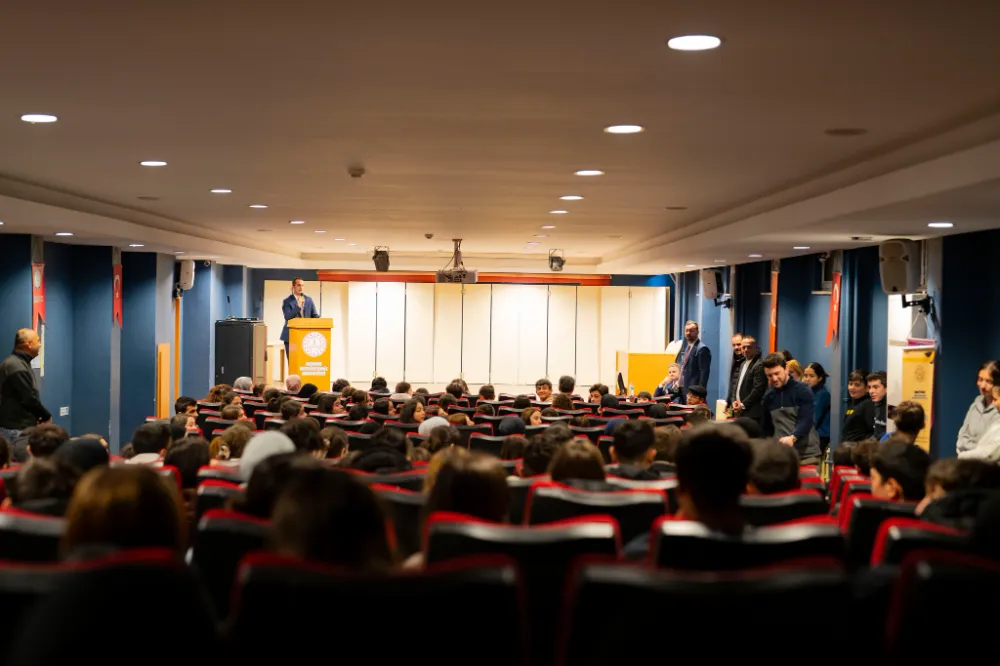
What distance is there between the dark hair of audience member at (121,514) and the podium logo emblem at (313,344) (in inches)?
625

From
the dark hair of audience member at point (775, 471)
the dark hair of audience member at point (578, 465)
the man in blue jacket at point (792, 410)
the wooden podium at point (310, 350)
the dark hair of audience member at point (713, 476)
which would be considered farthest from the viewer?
the wooden podium at point (310, 350)

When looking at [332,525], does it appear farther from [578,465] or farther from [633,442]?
[633,442]

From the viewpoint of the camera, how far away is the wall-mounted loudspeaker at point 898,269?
10.4 meters

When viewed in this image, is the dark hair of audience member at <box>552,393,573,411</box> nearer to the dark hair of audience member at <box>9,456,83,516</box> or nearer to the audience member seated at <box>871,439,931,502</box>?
the audience member seated at <box>871,439,931,502</box>

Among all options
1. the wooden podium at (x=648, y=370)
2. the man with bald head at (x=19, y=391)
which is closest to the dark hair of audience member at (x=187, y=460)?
the man with bald head at (x=19, y=391)

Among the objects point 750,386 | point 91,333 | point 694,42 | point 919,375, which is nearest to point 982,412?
point 919,375

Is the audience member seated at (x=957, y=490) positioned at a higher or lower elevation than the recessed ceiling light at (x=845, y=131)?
lower

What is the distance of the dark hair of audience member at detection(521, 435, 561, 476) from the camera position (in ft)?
17.6

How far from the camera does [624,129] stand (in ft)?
21.3

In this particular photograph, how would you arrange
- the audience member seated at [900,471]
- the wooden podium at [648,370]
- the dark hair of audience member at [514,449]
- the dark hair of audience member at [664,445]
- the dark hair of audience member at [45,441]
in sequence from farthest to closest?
the wooden podium at [648,370]
the dark hair of audience member at [664,445]
the dark hair of audience member at [514,449]
the dark hair of audience member at [45,441]
the audience member seated at [900,471]

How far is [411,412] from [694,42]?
16.9 feet

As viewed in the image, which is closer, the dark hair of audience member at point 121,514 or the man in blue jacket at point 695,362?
the dark hair of audience member at point 121,514

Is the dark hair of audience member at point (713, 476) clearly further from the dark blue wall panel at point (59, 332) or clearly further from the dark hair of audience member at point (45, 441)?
the dark blue wall panel at point (59, 332)

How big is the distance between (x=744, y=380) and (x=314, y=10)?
7.96 metres
